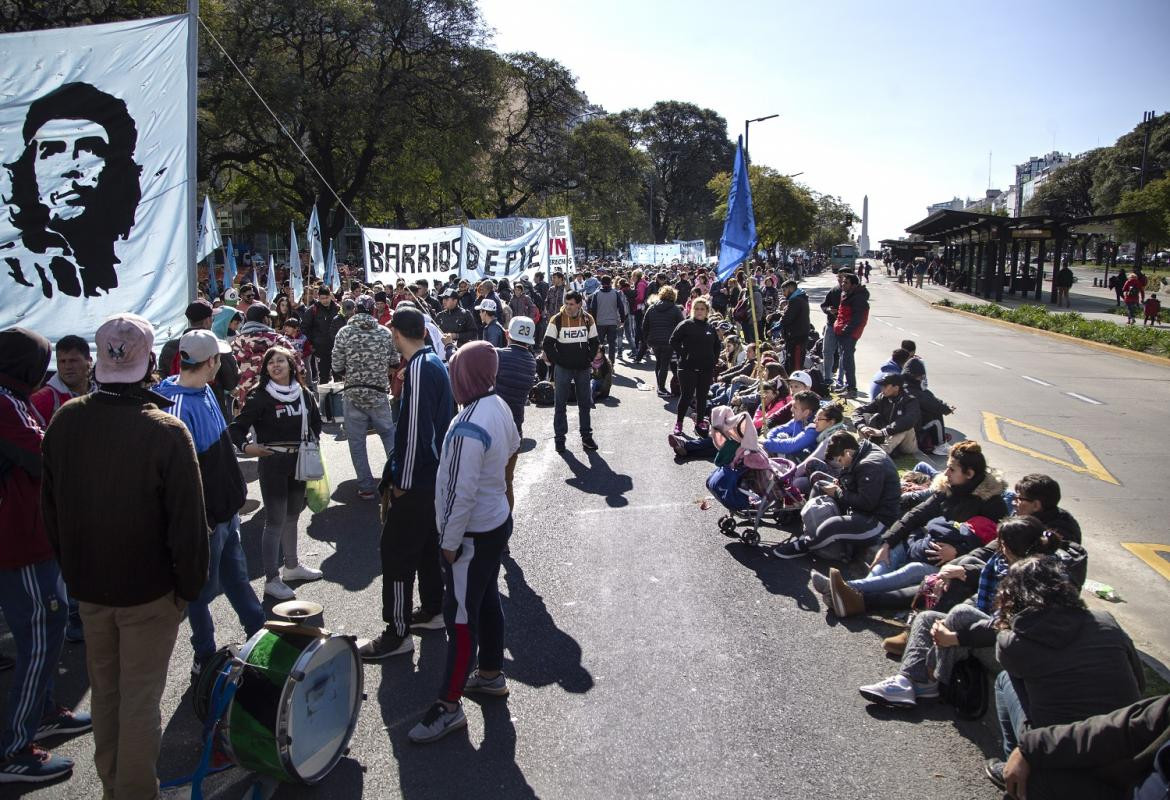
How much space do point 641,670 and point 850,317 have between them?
918cm

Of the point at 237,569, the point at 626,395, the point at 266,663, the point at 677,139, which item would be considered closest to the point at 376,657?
the point at 237,569

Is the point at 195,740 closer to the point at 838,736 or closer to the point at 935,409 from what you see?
the point at 838,736

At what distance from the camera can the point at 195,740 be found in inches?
150

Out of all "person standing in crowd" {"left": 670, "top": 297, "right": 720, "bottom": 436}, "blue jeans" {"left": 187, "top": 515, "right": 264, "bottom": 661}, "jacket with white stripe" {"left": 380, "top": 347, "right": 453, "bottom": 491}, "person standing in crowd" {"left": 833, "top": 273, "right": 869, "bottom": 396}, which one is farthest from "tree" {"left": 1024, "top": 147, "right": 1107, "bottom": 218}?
"blue jeans" {"left": 187, "top": 515, "right": 264, "bottom": 661}

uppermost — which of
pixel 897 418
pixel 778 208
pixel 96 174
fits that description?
pixel 778 208

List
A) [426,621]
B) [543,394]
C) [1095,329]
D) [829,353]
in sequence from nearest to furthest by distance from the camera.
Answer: [426,621] → [543,394] → [829,353] → [1095,329]

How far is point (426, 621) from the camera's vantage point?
5098mm

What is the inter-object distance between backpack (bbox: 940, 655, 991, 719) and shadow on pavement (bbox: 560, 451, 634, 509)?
3.82 meters

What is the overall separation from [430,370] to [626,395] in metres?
9.28

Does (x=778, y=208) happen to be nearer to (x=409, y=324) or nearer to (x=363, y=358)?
(x=363, y=358)

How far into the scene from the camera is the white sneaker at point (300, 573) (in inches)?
225

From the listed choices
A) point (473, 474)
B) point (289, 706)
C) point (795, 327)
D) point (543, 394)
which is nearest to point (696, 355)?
point (543, 394)

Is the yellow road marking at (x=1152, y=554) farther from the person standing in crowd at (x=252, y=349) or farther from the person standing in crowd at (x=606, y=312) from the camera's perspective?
the person standing in crowd at (x=606, y=312)

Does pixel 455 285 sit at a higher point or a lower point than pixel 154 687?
higher
